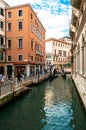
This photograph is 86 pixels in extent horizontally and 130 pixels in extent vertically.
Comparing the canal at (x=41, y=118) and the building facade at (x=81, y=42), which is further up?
the building facade at (x=81, y=42)

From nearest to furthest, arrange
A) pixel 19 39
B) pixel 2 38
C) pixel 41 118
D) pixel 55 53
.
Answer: pixel 41 118
pixel 2 38
pixel 19 39
pixel 55 53

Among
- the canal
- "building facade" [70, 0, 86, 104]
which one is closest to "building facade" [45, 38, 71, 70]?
"building facade" [70, 0, 86, 104]

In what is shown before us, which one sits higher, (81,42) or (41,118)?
(81,42)

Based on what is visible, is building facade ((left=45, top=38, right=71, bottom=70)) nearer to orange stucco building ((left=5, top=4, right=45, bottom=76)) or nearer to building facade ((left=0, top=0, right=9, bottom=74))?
orange stucco building ((left=5, top=4, right=45, bottom=76))

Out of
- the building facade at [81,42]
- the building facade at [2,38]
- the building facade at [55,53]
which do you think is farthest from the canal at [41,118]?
the building facade at [55,53]

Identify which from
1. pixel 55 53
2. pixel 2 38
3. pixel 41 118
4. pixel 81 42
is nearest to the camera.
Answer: pixel 41 118

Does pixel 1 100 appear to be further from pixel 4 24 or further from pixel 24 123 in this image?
pixel 4 24

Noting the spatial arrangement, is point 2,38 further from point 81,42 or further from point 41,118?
point 41,118

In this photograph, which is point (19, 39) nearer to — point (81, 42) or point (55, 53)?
point (81, 42)

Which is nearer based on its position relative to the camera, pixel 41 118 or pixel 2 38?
pixel 41 118

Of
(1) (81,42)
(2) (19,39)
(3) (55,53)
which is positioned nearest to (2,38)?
(2) (19,39)

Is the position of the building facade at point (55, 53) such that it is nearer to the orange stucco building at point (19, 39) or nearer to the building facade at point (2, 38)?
the orange stucco building at point (19, 39)

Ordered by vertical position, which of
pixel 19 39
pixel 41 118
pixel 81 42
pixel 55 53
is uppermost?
pixel 19 39

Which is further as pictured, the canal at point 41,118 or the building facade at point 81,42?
the building facade at point 81,42
